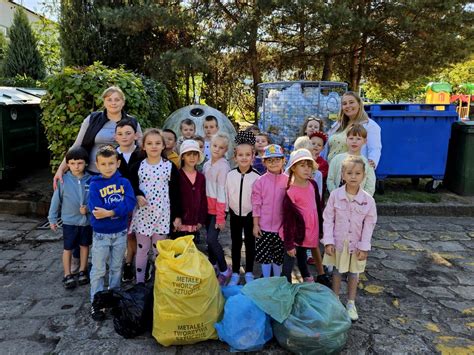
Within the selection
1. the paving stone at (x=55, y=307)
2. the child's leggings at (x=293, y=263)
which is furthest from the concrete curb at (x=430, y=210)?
the paving stone at (x=55, y=307)

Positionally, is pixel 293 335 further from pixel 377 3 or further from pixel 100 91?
pixel 377 3

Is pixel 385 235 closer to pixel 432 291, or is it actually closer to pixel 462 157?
pixel 432 291

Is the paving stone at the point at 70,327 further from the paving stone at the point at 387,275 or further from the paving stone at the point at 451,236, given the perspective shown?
the paving stone at the point at 451,236

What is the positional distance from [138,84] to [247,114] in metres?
5.27

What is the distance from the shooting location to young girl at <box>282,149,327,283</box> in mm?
3230

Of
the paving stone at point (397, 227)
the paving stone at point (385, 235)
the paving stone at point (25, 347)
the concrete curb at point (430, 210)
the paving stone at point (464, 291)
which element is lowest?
the paving stone at point (25, 347)

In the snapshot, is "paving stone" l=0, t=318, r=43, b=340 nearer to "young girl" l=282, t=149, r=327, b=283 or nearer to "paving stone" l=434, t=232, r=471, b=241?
"young girl" l=282, t=149, r=327, b=283

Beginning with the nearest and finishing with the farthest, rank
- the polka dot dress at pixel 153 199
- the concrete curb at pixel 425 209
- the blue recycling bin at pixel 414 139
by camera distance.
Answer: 1. the polka dot dress at pixel 153 199
2. the concrete curb at pixel 425 209
3. the blue recycling bin at pixel 414 139

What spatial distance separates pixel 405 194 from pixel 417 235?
4.87 feet

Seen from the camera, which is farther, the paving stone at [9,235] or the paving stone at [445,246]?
the paving stone at [9,235]

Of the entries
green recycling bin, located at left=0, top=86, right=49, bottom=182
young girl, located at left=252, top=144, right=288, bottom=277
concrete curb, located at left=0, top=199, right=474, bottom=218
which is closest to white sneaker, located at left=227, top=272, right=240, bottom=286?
young girl, located at left=252, top=144, right=288, bottom=277

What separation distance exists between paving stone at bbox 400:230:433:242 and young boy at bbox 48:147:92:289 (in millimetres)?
3706

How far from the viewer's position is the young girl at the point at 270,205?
3.39 metres

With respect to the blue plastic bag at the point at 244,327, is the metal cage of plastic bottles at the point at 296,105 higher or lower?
higher
